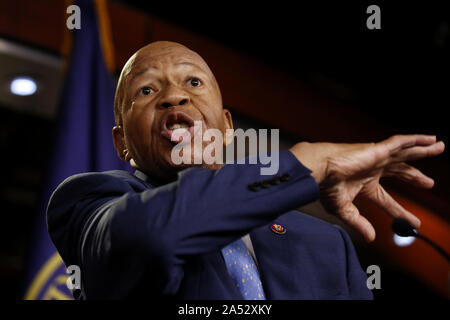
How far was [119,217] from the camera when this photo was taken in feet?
2.96

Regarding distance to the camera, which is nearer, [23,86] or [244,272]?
[244,272]

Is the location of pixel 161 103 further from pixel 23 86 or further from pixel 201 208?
pixel 23 86

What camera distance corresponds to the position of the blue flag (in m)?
2.31

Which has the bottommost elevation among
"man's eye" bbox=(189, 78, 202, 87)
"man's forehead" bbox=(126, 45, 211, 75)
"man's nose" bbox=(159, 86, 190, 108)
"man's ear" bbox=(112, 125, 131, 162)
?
"man's ear" bbox=(112, 125, 131, 162)

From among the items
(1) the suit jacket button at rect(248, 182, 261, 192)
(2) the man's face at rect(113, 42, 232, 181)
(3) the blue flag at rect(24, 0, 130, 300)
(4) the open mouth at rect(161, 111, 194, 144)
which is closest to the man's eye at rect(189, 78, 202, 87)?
(2) the man's face at rect(113, 42, 232, 181)

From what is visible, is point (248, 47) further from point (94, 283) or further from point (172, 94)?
point (94, 283)

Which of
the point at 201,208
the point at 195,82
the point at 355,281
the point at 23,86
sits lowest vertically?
the point at 355,281

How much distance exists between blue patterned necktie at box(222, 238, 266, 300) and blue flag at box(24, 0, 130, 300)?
53.6 inches

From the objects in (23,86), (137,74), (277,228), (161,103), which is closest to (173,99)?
(161,103)

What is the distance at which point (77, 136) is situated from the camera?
2.57 meters

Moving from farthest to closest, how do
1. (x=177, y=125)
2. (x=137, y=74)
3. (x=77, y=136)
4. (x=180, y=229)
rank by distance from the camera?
1. (x=77, y=136)
2. (x=137, y=74)
3. (x=177, y=125)
4. (x=180, y=229)

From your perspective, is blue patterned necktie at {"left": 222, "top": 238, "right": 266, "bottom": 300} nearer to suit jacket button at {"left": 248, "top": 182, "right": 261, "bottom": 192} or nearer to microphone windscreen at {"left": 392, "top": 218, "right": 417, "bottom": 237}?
suit jacket button at {"left": 248, "top": 182, "right": 261, "bottom": 192}

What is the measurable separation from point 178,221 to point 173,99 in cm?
33
